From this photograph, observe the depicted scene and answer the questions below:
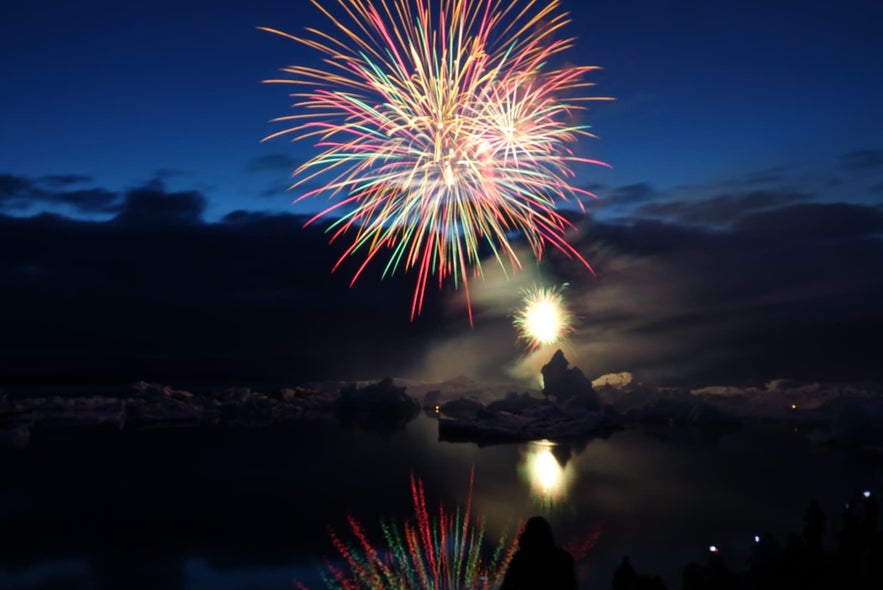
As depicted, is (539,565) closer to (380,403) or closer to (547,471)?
(547,471)

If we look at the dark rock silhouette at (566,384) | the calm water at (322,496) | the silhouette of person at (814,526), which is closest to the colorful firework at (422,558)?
the calm water at (322,496)

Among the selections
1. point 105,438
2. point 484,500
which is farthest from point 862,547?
point 105,438

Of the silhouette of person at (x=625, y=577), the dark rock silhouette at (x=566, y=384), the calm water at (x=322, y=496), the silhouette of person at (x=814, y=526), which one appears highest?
the dark rock silhouette at (x=566, y=384)

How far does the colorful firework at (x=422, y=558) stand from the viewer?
22.4 meters

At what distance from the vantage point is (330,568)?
24875 millimetres

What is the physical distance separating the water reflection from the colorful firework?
921 centimetres

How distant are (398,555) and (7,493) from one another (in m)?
29.6

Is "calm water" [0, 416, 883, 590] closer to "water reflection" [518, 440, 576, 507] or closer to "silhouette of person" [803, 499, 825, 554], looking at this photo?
"water reflection" [518, 440, 576, 507]

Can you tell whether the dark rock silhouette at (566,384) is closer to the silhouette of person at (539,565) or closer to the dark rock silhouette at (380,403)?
the dark rock silhouette at (380,403)

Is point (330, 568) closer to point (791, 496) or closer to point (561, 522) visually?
point (561, 522)

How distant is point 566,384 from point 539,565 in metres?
68.6

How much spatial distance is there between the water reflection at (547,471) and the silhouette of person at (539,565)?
25176mm

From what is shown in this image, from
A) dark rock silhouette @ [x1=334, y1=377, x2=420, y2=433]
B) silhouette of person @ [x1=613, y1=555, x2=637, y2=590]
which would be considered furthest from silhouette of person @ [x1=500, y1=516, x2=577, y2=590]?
dark rock silhouette @ [x1=334, y1=377, x2=420, y2=433]

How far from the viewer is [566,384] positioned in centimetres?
8162
